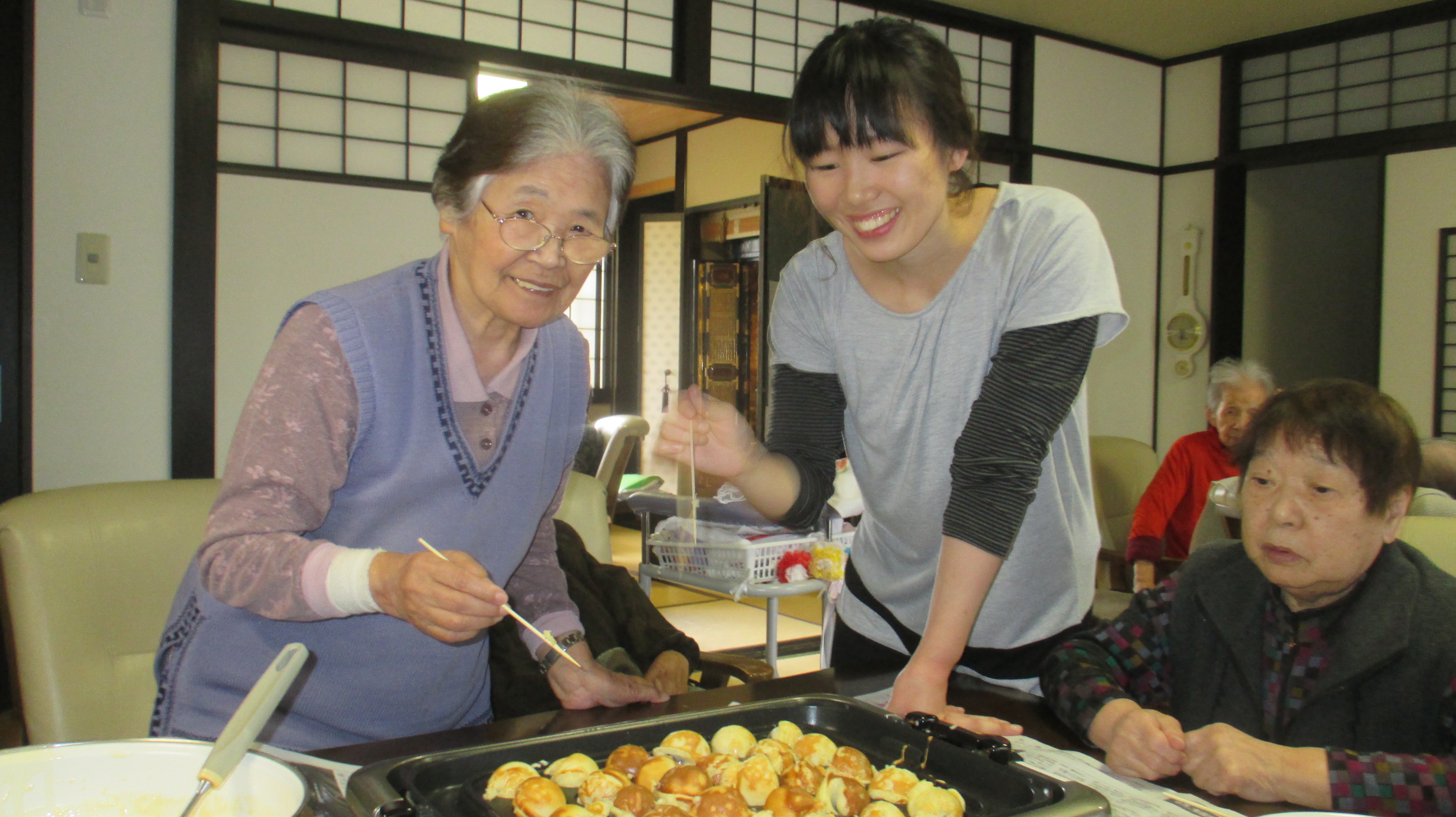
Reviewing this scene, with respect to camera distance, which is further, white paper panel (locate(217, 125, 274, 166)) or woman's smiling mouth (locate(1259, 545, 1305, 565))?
white paper panel (locate(217, 125, 274, 166))

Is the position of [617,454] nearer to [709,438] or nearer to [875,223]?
[709,438]

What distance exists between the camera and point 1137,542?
323 cm

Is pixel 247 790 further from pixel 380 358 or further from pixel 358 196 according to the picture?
pixel 358 196

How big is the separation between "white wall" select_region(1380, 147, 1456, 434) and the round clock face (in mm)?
861

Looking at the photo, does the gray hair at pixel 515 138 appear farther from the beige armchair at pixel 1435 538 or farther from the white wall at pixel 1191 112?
the white wall at pixel 1191 112

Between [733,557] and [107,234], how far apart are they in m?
2.13

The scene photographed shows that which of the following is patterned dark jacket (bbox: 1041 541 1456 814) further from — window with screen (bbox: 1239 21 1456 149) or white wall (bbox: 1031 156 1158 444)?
window with screen (bbox: 1239 21 1456 149)

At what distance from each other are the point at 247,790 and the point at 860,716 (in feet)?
1.72

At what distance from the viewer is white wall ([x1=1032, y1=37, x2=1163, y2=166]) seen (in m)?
5.15

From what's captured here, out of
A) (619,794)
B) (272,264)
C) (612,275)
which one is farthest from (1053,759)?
(612,275)

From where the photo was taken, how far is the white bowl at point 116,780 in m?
0.66

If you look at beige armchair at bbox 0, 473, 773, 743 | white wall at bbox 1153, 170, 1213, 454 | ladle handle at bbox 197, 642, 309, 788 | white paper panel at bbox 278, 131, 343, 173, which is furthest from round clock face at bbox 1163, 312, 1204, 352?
ladle handle at bbox 197, 642, 309, 788

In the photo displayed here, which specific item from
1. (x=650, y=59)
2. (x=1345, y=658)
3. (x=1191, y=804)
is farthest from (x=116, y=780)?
(x=650, y=59)

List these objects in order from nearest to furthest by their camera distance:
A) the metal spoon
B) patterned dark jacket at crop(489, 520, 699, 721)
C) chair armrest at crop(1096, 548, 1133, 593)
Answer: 1. the metal spoon
2. patterned dark jacket at crop(489, 520, 699, 721)
3. chair armrest at crop(1096, 548, 1133, 593)
